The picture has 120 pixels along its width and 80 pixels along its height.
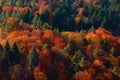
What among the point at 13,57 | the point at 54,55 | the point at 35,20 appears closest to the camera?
the point at 13,57

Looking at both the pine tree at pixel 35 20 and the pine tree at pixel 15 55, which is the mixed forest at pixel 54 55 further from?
the pine tree at pixel 35 20

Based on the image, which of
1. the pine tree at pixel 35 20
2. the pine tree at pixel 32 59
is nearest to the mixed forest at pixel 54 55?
the pine tree at pixel 32 59

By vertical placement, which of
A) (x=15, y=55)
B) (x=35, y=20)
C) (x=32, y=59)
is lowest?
(x=32, y=59)

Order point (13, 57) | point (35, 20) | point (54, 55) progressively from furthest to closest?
point (35, 20) < point (54, 55) < point (13, 57)

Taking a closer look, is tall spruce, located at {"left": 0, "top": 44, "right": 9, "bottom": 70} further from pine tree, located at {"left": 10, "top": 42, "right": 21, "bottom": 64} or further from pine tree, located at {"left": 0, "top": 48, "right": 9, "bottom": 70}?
pine tree, located at {"left": 10, "top": 42, "right": 21, "bottom": 64}

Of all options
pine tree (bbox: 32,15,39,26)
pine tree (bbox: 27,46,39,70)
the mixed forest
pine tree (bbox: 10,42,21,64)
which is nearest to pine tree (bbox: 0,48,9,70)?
the mixed forest

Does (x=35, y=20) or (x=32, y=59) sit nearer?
(x=32, y=59)

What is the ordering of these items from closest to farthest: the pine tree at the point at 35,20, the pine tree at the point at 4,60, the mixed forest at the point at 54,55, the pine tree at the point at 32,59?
the pine tree at the point at 4,60 < the pine tree at the point at 32,59 < the mixed forest at the point at 54,55 < the pine tree at the point at 35,20

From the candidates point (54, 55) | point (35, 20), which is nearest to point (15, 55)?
point (54, 55)

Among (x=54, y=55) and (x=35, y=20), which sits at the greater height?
(x=35, y=20)

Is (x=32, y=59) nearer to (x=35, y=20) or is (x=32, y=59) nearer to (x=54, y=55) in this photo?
(x=54, y=55)
